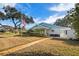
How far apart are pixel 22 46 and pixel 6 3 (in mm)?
583

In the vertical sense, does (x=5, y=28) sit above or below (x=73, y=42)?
above

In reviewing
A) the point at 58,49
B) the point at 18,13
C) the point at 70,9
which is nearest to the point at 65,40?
the point at 58,49

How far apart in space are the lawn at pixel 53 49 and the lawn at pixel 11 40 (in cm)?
11

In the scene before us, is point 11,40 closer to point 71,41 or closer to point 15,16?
point 15,16

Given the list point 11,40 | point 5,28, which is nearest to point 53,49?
point 11,40

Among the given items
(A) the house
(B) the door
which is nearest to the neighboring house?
(B) the door

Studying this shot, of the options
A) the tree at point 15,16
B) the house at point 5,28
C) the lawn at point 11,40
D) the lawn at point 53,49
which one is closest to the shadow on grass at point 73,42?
the lawn at point 53,49

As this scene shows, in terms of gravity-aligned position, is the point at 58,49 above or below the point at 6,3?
below

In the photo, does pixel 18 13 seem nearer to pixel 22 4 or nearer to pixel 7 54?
pixel 22 4

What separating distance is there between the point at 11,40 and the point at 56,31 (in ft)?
1.94

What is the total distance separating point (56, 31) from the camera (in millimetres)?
3908

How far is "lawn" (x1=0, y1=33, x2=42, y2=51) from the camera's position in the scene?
384cm

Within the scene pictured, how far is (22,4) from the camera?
3834 mm

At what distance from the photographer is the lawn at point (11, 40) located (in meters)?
3.84
